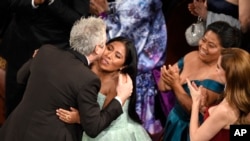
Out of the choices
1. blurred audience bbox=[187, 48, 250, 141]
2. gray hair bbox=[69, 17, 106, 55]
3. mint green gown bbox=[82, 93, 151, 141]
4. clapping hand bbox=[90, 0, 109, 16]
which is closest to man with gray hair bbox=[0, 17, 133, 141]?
gray hair bbox=[69, 17, 106, 55]

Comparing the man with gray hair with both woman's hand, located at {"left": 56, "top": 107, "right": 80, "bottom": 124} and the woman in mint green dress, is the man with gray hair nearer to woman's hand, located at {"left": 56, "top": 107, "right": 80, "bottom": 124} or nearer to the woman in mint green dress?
woman's hand, located at {"left": 56, "top": 107, "right": 80, "bottom": 124}

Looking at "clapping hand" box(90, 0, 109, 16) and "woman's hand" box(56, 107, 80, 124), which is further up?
"clapping hand" box(90, 0, 109, 16)

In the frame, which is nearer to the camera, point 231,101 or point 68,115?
point 231,101

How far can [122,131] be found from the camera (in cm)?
365

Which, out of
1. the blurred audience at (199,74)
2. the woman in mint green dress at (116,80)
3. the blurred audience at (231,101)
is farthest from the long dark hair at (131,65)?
the blurred audience at (231,101)

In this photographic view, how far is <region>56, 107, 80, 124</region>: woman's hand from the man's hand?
0.95 feet

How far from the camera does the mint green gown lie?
3.61 m

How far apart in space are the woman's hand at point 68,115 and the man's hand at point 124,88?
29 cm

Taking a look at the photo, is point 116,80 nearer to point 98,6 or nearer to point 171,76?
point 171,76

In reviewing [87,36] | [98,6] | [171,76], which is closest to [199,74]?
[171,76]

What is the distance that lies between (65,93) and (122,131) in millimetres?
521

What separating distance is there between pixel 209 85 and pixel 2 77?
161cm

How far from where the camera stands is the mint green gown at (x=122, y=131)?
11.9 ft

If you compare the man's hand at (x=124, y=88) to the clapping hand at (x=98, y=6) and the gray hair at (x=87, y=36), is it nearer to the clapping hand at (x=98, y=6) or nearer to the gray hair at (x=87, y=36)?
the gray hair at (x=87, y=36)
